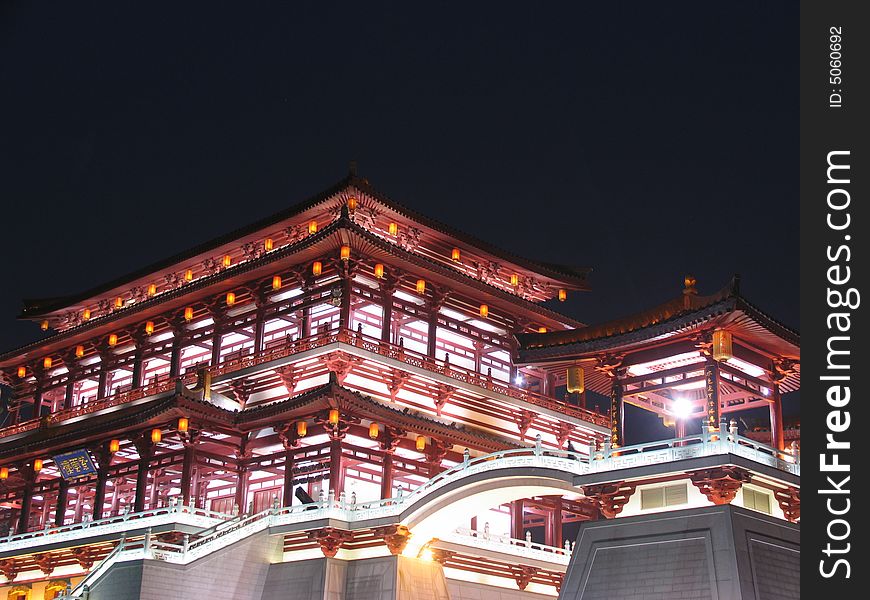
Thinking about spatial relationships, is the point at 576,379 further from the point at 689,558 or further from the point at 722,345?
the point at 689,558

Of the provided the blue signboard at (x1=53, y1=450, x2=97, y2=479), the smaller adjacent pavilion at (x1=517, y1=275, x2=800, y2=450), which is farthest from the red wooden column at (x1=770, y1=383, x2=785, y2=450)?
the blue signboard at (x1=53, y1=450, x2=97, y2=479)

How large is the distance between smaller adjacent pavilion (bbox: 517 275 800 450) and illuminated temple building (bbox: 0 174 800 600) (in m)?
0.07

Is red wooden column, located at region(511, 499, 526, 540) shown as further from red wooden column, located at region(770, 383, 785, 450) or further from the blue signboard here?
the blue signboard

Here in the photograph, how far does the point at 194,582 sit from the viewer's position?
26.8 metres

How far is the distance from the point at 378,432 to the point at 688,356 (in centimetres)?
1072

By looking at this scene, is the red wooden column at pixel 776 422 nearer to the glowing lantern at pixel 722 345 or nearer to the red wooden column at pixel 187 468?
the glowing lantern at pixel 722 345

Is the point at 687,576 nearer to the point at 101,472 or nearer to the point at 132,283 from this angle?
the point at 101,472

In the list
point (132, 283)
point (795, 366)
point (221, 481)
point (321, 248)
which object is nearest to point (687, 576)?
point (795, 366)

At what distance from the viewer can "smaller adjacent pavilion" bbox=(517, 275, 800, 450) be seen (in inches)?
928

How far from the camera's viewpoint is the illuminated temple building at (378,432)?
899 inches

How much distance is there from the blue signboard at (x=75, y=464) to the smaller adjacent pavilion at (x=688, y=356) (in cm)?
1699

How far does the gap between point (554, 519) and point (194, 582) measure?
45.1 ft

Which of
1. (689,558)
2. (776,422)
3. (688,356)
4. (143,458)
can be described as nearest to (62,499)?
(143,458)

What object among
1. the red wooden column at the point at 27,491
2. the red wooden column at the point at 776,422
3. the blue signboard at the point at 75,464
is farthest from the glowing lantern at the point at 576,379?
the red wooden column at the point at 27,491
